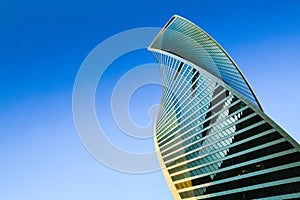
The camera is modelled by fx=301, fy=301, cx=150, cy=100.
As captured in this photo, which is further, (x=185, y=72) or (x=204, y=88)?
(x=185, y=72)

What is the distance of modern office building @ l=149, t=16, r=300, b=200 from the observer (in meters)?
51.2

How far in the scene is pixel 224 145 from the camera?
203 ft

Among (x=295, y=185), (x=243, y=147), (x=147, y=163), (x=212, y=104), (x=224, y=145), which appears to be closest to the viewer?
(x=147, y=163)

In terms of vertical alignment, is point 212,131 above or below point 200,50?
below

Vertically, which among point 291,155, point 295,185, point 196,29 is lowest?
point 295,185

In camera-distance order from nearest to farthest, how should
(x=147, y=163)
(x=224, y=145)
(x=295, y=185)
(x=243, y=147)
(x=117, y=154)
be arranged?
(x=117, y=154) → (x=147, y=163) → (x=295, y=185) → (x=243, y=147) → (x=224, y=145)

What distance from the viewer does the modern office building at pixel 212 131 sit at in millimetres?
51250

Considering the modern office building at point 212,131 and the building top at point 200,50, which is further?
the building top at point 200,50

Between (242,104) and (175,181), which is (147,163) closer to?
(242,104)

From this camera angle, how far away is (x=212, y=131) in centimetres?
6569

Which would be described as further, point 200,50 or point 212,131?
point 200,50

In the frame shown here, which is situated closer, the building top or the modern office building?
the modern office building

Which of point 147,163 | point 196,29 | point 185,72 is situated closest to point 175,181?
point 185,72

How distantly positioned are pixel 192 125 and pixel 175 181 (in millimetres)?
15555
